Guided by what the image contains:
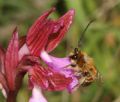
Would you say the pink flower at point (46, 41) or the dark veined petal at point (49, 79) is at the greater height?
the pink flower at point (46, 41)

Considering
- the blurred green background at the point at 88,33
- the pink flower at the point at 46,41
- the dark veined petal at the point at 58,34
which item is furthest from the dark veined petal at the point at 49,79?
the blurred green background at the point at 88,33

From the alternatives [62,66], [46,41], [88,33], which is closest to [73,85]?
[62,66]

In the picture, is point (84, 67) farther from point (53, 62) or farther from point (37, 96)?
point (37, 96)

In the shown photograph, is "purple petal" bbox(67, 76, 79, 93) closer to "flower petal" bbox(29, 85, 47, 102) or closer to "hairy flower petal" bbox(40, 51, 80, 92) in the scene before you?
"hairy flower petal" bbox(40, 51, 80, 92)

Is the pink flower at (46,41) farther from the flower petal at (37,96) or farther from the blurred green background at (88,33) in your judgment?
the blurred green background at (88,33)

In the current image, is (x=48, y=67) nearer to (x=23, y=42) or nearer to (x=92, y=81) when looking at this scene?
(x=23, y=42)

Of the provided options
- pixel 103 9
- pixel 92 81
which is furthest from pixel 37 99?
pixel 103 9

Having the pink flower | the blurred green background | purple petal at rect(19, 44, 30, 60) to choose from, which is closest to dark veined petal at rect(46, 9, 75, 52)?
the pink flower
